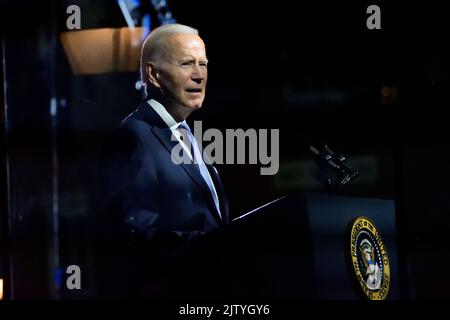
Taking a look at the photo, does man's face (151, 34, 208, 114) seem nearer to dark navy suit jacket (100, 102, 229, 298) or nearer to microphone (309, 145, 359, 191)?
dark navy suit jacket (100, 102, 229, 298)

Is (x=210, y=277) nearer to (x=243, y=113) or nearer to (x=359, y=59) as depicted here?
(x=243, y=113)

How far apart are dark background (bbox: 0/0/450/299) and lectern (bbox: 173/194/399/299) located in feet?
1.33

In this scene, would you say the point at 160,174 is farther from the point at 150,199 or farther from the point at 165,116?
the point at 165,116

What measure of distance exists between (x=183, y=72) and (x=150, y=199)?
0.41 m

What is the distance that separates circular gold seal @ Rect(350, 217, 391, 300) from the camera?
5.61 ft

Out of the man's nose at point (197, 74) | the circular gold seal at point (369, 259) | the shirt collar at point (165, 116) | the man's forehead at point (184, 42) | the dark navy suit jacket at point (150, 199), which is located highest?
the man's forehead at point (184, 42)

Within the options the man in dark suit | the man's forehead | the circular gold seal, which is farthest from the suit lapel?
the circular gold seal

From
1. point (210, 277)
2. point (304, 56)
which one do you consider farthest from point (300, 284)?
point (304, 56)

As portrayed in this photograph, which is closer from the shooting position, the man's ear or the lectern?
the lectern

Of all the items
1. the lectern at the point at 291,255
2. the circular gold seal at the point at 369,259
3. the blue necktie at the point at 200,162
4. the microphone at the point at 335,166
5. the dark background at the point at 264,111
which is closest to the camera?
the lectern at the point at 291,255

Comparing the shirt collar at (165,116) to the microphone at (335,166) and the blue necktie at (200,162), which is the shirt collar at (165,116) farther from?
the microphone at (335,166)

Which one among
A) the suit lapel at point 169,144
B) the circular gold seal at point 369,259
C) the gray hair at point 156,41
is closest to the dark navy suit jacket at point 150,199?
the suit lapel at point 169,144

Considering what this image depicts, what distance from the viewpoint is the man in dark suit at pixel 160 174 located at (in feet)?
6.54

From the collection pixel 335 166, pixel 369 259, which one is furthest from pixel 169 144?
pixel 369 259
